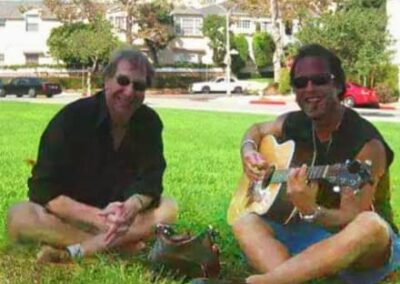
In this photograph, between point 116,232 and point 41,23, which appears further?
point 41,23

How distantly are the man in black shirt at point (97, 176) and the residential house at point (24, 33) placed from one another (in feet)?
195

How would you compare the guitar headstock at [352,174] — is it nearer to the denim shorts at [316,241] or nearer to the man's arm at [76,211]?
the denim shorts at [316,241]

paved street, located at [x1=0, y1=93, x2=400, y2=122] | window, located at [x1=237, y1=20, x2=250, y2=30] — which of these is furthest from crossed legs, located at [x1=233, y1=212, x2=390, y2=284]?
window, located at [x1=237, y1=20, x2=250, y2=30]

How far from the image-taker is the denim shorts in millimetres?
4156

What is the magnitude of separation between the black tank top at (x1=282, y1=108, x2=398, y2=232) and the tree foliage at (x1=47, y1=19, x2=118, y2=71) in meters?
45.9

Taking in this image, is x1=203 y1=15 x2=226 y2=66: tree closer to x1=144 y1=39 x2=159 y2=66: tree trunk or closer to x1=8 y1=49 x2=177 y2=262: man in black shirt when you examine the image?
x1=144 y1=39 x2=159 y2=66: tree trunk

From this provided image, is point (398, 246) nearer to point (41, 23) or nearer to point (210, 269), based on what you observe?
point (210, 269)

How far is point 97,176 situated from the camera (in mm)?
4797

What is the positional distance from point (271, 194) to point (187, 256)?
55 centimetres

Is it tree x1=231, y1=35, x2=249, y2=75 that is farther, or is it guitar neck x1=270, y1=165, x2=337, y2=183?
tree x1=231, y1=35, x2=249, y2=75

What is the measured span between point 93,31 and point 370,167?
5043 centimetres

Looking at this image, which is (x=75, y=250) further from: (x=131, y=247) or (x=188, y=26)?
(x=188, y=26)

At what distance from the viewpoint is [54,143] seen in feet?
15.3

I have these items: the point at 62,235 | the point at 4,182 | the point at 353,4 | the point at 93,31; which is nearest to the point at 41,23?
the point at 93,31
